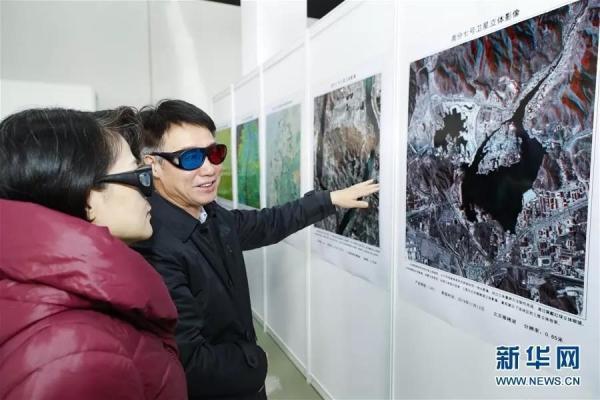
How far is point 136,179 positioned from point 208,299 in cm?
59

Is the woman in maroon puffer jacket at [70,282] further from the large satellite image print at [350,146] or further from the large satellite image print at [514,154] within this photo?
the large satellite image print at [350,146]

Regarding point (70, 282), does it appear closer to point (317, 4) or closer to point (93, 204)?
point (93, 204)

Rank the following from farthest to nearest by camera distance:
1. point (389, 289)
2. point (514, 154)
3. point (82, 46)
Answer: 1. point (82, 46)
2. point (389, 289)
3. point (514, 154)

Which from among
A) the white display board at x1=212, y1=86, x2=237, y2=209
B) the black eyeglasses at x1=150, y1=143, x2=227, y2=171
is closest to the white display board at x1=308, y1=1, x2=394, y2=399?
the black eyeglasses at x1=150, y1=143, x2=227, y2=171

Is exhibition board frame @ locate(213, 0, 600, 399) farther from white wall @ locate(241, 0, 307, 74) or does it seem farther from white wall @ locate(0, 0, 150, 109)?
white wall @ locate(0, 0, 150, 109)

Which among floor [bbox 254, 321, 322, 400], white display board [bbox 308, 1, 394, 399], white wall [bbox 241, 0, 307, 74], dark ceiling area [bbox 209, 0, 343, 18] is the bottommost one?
floor [bbox 254, 321, 322, 400]

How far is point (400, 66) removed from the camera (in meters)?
1.54

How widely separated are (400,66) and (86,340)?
4.66 feet

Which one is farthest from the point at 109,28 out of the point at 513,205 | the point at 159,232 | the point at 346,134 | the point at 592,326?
the point at 592,326

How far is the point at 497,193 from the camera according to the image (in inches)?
45.7

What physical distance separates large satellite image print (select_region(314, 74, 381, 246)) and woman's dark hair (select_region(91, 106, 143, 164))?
0.98m

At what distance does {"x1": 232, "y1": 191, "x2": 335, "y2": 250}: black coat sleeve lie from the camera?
1.80m

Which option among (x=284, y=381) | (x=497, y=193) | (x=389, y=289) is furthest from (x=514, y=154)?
(x=284, y=381)

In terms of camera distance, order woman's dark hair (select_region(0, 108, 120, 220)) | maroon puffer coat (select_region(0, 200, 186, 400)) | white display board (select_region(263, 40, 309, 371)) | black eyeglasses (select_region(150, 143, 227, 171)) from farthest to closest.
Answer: white display board (select_region(263, 40, 309, 371)), black eyeglasses (select_region(150, 143, 227, 171)), woman's dark hair (select_region(0, 108, 120, 220)), maroon puffer coat (select_region(0, 200, 186, 400))
